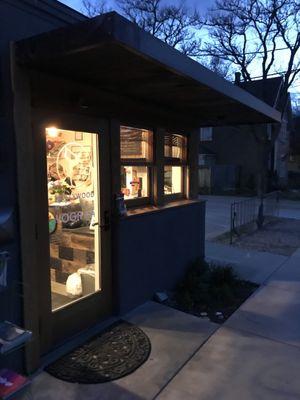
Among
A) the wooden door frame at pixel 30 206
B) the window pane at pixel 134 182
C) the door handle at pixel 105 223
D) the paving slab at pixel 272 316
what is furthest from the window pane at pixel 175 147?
the paving slab at pixel 272 316

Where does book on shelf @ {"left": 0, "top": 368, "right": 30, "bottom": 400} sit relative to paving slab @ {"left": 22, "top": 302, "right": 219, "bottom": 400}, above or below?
above

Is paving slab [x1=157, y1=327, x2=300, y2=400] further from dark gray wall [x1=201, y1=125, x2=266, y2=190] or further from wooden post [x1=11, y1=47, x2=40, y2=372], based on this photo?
dark gray wall [x1=201, y1=125, x2=266, y2=190]

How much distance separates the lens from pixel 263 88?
476 inches

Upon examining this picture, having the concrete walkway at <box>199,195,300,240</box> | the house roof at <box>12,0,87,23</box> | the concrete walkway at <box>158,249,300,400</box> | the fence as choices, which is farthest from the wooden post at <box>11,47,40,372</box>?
the fence

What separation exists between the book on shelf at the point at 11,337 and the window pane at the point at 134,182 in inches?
79.3

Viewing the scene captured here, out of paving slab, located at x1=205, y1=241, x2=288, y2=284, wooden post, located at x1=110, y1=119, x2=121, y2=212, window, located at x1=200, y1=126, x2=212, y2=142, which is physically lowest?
paving slab, located at x1=205, y1=241, x2=288, y2=284

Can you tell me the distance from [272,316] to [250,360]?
100 centimetres

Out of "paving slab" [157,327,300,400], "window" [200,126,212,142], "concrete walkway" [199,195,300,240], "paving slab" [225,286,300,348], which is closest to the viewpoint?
"paving slab" [157,327,300,400]

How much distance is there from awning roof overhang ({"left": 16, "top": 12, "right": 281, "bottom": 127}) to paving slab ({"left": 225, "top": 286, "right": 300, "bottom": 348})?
231 centimetres

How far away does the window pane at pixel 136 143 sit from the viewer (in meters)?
3.88

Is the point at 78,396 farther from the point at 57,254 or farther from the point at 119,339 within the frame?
the point at 57,254

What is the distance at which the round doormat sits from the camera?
8.98ft

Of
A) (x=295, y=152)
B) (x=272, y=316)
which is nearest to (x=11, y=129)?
(x=272, y=316)

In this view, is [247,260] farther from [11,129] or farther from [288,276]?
[11,129]
